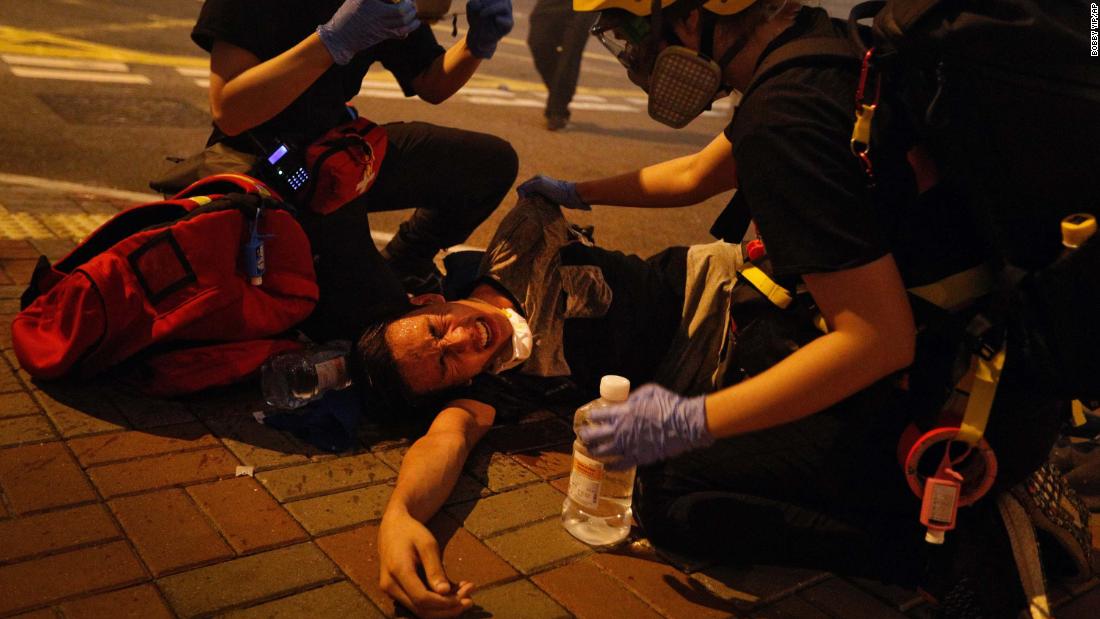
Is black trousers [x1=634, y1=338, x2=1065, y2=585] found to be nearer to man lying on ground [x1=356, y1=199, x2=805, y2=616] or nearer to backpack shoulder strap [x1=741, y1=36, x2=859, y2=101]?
man lying on ground [x1=356, y1=199, x2=805, y2=616]

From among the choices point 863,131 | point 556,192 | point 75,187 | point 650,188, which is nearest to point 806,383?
point 863,131

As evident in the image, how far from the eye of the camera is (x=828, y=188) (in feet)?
8.18

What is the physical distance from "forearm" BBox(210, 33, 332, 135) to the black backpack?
73.3 inches

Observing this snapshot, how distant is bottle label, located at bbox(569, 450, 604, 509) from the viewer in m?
3.07

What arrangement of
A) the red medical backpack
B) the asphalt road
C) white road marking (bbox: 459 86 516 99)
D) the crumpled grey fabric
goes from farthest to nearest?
white road marking (bbox: 459 86 516 99) → the asphalt road → the crumpled grey fabric → the red medical backpack

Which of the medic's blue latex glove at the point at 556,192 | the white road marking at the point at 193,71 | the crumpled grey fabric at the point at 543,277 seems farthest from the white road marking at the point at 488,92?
the crumpled grey fabric at the point at 543,277

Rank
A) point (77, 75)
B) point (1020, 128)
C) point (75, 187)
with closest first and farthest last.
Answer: point (1020, 128), point (75, 187), point (77, 75)

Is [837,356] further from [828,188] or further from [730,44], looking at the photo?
[730,44]

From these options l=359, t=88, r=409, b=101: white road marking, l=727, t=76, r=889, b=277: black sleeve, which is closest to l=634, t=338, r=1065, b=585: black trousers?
l=727, t=76, r=889, b=277: black sleeve

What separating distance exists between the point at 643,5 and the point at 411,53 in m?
1.73

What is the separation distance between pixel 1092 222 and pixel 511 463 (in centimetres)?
187

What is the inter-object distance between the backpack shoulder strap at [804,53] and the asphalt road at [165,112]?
6.59ft

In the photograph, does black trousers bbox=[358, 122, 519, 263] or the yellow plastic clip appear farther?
black trousers bbox=[358, 122, 519, 263]

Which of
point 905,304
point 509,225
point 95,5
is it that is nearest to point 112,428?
point 509,225
